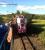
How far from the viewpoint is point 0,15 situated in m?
1.89

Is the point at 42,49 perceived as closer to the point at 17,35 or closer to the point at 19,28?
the point at 19,28

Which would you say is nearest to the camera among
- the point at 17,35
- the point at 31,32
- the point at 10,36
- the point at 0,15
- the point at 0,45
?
the point at 0,45

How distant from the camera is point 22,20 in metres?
4.87

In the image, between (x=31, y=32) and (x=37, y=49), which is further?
(x=31, y=32)

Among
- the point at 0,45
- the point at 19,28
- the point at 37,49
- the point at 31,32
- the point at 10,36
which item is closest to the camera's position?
the point at 0,45

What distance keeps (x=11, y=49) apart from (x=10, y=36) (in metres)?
0.09

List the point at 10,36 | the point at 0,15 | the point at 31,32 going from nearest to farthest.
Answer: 1. the point at 10,36
2. the point at 0,15
3. the point at 31,32

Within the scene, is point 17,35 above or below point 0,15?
below

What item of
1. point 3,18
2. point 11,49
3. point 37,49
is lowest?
point 37,49

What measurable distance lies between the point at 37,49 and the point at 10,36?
8.52 feet

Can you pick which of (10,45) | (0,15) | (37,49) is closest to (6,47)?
(10,45)

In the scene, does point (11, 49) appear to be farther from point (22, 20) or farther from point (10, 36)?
point (22, 20)

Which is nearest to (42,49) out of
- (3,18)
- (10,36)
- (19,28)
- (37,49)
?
(37,49)

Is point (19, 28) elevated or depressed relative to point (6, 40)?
depressed
